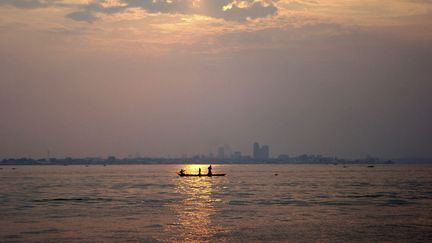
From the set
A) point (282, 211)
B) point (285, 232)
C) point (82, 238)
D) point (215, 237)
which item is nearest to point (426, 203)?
point (282, 211)

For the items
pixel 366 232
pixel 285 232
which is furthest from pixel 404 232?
pixel 285 232

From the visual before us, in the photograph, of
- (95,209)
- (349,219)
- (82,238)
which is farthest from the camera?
(95,209)

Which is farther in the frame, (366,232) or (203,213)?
(203,213)

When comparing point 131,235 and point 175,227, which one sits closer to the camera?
point 131,235

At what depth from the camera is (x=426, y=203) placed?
58.9 meters

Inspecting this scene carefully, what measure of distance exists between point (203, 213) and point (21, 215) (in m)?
15.1

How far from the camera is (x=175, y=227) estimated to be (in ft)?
131

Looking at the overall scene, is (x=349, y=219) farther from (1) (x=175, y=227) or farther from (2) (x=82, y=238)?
(2) (x=82, y=238)

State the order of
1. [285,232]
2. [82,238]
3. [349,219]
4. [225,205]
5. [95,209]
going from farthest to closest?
[225,205], [95,209], [349,219], [285,232], [82,238]

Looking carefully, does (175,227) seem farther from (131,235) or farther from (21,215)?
(21,215)

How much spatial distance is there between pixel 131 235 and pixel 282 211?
1871 cm

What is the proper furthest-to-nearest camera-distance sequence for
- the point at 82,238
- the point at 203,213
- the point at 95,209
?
→ the point at 95,209 < the point at 203,213 < the point at 82,238

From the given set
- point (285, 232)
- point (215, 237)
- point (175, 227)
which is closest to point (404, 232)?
point (285, 232)

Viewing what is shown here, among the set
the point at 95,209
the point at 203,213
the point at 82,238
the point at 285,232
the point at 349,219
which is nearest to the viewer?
the point at 82,238
